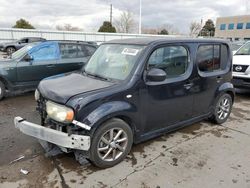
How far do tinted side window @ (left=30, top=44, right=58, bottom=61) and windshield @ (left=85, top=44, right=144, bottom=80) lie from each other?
10.1 feet

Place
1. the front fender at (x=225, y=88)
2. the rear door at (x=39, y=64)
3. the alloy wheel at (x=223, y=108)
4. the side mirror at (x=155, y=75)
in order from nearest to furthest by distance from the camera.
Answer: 1. the side mirror at (x=155, y=75)
2. the front fender at (x=225, y=88)
3. the alloy wheel at (x=223, y=108)
4. the rear door at (x=39, y=64)

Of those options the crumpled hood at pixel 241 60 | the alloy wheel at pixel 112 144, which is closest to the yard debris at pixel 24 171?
the alloy wheel at pixel 112 144

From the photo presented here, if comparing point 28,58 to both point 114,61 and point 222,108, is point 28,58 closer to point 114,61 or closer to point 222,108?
point 114,61

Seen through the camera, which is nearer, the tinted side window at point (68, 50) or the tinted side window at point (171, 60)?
the tinted side window at point (171, 60)

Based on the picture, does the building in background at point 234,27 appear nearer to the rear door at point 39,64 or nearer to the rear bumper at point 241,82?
the rear bumper at point 241,82

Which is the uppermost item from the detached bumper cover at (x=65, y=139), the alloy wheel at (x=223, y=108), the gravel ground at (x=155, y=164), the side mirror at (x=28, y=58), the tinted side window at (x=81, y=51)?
the tinted side window at (x=81, y=51)

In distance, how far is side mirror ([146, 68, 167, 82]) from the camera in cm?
301

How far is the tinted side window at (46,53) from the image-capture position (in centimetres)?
629

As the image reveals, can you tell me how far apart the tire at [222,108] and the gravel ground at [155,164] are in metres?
0.35

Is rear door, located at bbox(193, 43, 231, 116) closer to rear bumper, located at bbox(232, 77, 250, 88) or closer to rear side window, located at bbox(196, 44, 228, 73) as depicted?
rear side window, located at bbox(196, 44, 228, 73)

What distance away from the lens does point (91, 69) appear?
3.69 metres

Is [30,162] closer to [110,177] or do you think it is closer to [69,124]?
[69,124]

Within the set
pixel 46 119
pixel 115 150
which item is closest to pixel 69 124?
pixel 46 119

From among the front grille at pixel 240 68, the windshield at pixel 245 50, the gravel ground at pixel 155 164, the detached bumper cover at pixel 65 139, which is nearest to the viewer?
the detached bumper cover at pixel 65 139
